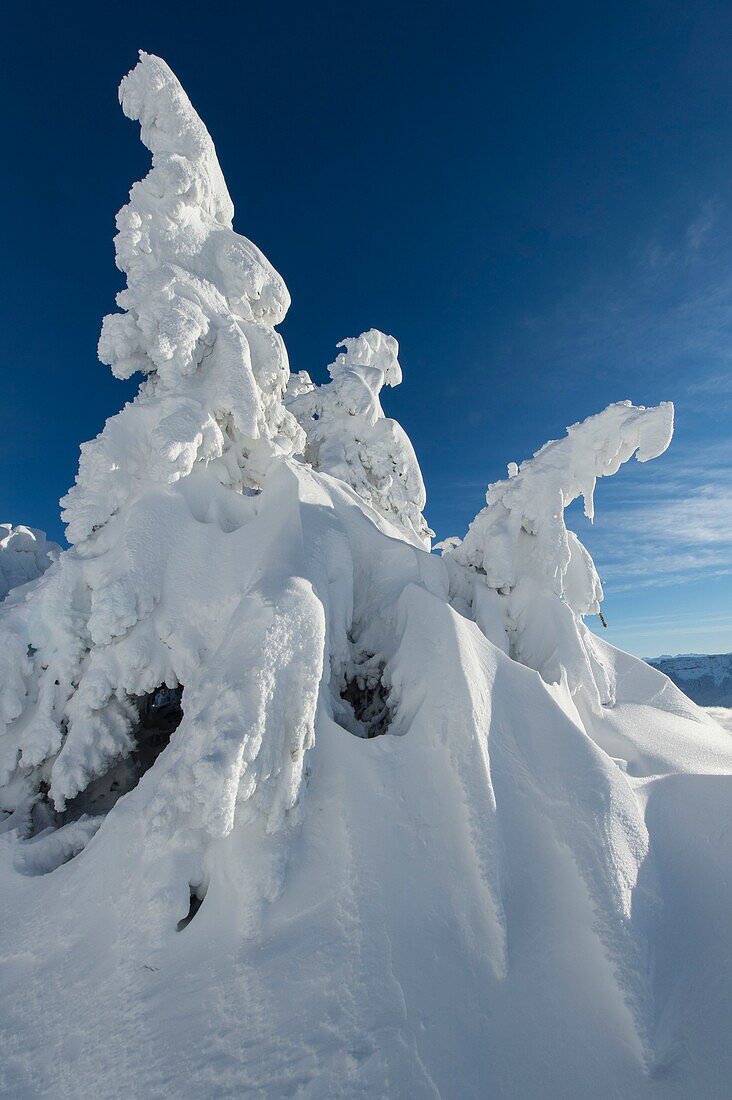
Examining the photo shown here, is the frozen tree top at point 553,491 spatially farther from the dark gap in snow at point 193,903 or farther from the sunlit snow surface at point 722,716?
the dark gap in snow at point 193,903

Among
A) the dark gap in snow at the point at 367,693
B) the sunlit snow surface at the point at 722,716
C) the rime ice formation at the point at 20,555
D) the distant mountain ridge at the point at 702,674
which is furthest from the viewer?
the distant mountain ridge at the point at 702,674

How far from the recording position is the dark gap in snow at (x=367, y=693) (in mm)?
8656

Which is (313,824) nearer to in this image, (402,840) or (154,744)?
(402,840)

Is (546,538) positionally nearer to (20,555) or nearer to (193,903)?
(193,903)

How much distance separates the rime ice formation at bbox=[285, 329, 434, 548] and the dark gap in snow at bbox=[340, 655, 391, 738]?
29.2 ft

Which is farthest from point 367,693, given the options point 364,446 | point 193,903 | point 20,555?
point 20,555

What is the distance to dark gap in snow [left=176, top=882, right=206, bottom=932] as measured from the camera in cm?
578

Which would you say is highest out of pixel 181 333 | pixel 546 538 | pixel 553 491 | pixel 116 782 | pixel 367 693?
pixel 181 333

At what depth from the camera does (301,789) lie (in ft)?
20.4

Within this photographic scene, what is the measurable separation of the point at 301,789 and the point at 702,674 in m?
47.1

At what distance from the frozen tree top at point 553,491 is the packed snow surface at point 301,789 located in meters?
0.08

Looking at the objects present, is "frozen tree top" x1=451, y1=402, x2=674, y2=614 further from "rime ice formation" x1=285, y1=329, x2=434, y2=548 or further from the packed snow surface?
"rime ice formation" x1=285, y1=329, x2=434, y2=548

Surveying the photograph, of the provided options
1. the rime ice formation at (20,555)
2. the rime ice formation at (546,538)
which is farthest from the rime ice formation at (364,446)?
the rime ice formation at (20,555)

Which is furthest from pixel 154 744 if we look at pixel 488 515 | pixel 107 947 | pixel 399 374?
pixel 399 374
